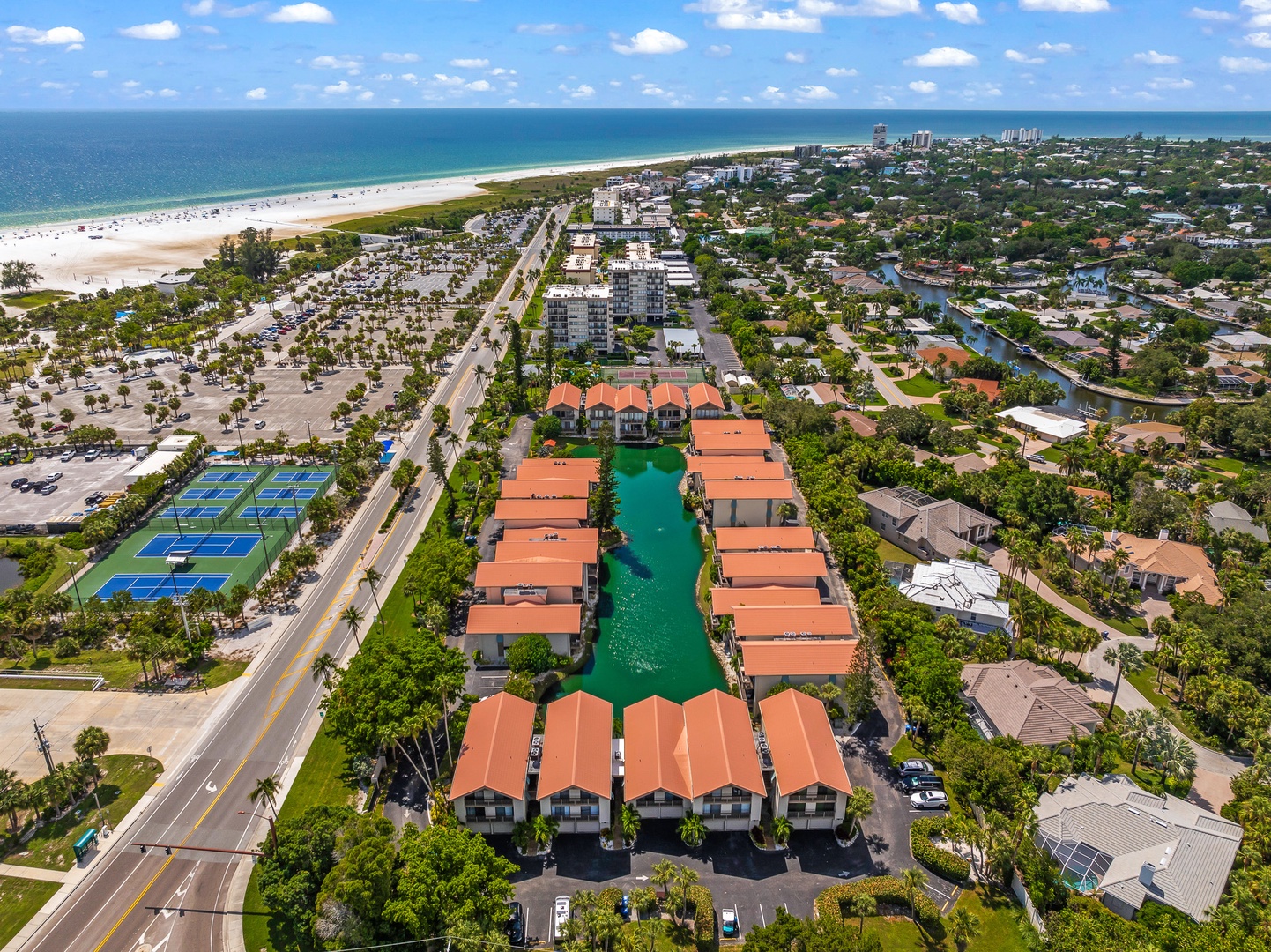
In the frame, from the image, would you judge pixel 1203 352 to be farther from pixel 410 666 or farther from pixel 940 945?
pixel 410 666

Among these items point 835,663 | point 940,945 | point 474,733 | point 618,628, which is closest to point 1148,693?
point 835,663

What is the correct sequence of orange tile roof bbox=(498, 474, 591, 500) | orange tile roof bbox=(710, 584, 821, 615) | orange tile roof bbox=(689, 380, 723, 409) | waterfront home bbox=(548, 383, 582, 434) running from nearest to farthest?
orange tile roof bbox=(710, 584, 821, 615)
orange tile roof bbox=(498, 474, 591, 500)
waterfront home bbox=(548, 383, 582, 434)
orange tile roof bbox=(689, 380, 723, 409)

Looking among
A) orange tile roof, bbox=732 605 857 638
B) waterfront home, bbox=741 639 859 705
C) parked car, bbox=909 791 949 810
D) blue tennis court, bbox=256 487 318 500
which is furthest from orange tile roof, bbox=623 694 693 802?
blue tennis court, bbox=256 487 318 500

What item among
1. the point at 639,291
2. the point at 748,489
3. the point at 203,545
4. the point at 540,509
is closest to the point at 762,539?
the point at 748,489

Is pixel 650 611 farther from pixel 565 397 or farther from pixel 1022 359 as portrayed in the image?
pixel 1022 359

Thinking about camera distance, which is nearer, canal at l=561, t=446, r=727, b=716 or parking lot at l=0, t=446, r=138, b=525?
canal at l=561, t=446, r=727, b=716

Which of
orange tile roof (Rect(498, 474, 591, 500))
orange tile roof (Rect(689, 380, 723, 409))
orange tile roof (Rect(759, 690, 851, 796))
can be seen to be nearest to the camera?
orange tile roof (Rect(759, 690, 851, 796))

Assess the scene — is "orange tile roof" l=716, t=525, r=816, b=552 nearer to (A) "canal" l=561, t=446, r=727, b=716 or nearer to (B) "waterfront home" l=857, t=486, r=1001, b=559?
(A) "canal" l=561, t=446, r=727, b=716

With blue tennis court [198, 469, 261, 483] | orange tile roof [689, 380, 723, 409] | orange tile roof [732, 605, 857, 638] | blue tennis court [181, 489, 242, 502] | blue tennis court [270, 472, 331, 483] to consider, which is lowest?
orange tile roof [732, 605, 857, 638]
